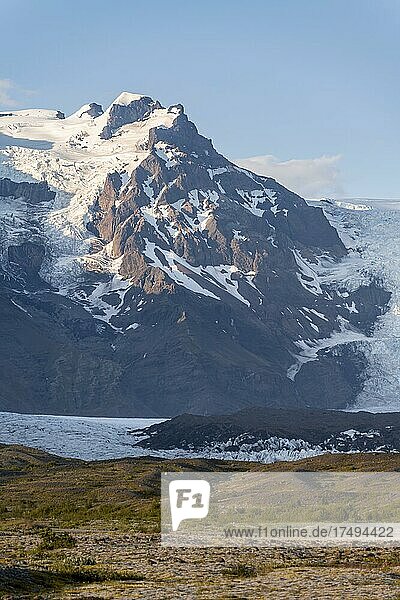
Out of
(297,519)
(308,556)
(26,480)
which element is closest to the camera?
(308,556)

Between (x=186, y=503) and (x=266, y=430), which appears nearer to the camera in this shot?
(x=186, y=503)

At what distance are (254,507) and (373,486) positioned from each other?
8.23 m

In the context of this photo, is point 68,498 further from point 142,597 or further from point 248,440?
point 248,440

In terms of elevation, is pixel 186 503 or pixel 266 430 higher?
pixel 186 503

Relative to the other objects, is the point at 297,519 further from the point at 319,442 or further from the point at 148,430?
the point at 148,430

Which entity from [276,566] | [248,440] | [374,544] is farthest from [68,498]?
[248,440]

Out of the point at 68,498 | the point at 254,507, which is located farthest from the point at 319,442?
the point at 254,507

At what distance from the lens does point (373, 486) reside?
52219mm

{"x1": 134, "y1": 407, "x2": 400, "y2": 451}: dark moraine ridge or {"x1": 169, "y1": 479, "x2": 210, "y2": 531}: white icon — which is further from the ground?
{"x1": 169, "y1": 479, "x2": 210, "y2": 531}: white icon

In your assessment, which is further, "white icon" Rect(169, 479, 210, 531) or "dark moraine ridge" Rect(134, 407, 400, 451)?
"dark moraine ridge" Rect(134, 407, 400, 451)

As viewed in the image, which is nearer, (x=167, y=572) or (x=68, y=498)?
(x=167, y=572)

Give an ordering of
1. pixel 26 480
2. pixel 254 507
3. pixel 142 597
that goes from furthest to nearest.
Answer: pixel 26 480
pixel 254 507
pixel 142 597

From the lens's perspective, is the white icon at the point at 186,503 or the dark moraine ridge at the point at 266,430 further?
the dark moraine ridge at the point at 266,430

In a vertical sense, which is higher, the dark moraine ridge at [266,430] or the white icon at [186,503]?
the white icon at [186,503]
